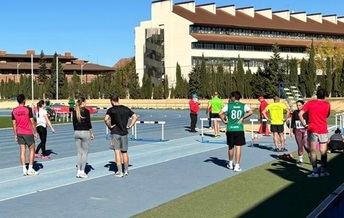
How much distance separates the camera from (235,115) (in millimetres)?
12688

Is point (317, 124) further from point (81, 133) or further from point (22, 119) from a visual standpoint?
point (22, 119)

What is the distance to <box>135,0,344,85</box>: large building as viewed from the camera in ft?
263

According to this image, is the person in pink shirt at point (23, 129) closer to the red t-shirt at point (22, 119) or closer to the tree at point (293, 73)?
the red t-shirt at point (22, 119)

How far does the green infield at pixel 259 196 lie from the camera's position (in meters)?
8.10

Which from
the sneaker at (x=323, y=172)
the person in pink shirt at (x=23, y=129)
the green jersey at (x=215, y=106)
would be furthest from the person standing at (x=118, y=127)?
the green jersey at (x=215, y=106)

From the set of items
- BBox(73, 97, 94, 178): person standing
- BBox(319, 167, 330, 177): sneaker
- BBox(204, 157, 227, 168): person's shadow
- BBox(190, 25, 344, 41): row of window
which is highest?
BBox(190, 25, 344, 41): row of window

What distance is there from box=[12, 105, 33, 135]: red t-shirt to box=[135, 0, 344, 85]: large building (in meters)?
66.7

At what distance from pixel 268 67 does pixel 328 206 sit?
64178 millimetres

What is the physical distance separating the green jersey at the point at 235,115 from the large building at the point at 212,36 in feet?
215

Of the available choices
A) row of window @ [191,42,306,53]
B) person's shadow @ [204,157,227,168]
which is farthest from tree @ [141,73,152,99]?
person's shadow @ [204,157,227,168]

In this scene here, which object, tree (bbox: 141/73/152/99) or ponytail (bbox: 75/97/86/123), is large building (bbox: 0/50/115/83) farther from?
ponytail (bbox: 75/97/86/123)

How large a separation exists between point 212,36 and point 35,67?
47127mm

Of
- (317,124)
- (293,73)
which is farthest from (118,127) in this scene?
(293,73)

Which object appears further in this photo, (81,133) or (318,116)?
(81,133)
